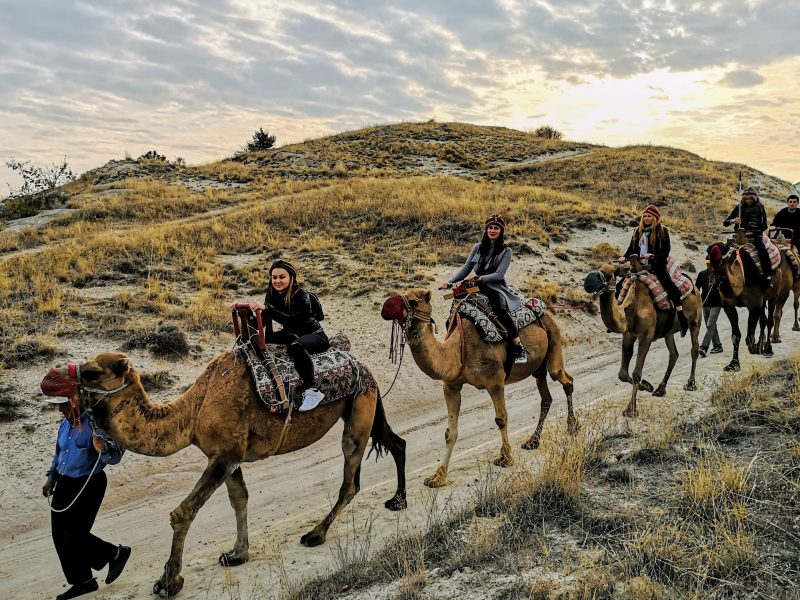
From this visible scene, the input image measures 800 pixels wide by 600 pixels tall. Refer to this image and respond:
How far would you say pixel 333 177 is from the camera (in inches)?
1724

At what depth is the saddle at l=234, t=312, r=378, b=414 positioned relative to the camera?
18.7 ft

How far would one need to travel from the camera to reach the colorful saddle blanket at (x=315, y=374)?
5703 mm

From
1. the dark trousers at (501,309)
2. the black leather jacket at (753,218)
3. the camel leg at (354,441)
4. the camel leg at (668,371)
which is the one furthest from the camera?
the black leather jacket at (753,218)

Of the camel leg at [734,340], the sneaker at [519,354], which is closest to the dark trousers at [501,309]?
the sneaker at [519,354]

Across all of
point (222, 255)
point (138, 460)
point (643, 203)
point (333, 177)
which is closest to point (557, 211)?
point (643, 203)

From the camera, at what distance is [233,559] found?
5844mm

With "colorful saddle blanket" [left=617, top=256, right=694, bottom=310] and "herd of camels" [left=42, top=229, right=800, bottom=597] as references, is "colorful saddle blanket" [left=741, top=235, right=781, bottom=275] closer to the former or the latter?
"colorful saddle blanket" [left=617, top=256, right=694, bottom=310]

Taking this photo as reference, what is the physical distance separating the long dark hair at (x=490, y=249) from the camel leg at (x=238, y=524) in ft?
14.8

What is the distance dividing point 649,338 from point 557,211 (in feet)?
67.6

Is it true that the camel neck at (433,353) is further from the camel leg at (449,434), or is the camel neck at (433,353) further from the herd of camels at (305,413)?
the camel leg at (449,434)

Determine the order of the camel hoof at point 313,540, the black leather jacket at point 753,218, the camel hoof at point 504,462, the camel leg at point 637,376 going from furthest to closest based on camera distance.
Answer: the black leather jacket at point 753,218
the camel leg at point 637,376
the camel hoof at point 504,462
the camel hoof at point 313,540

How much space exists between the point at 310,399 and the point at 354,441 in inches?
33.3

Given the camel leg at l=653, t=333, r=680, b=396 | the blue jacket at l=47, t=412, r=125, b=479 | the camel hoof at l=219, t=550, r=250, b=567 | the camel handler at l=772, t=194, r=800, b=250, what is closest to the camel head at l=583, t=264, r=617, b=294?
the camel leg at l=653, t=333, r=680, b=396

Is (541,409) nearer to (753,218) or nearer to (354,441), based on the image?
(354,441)
